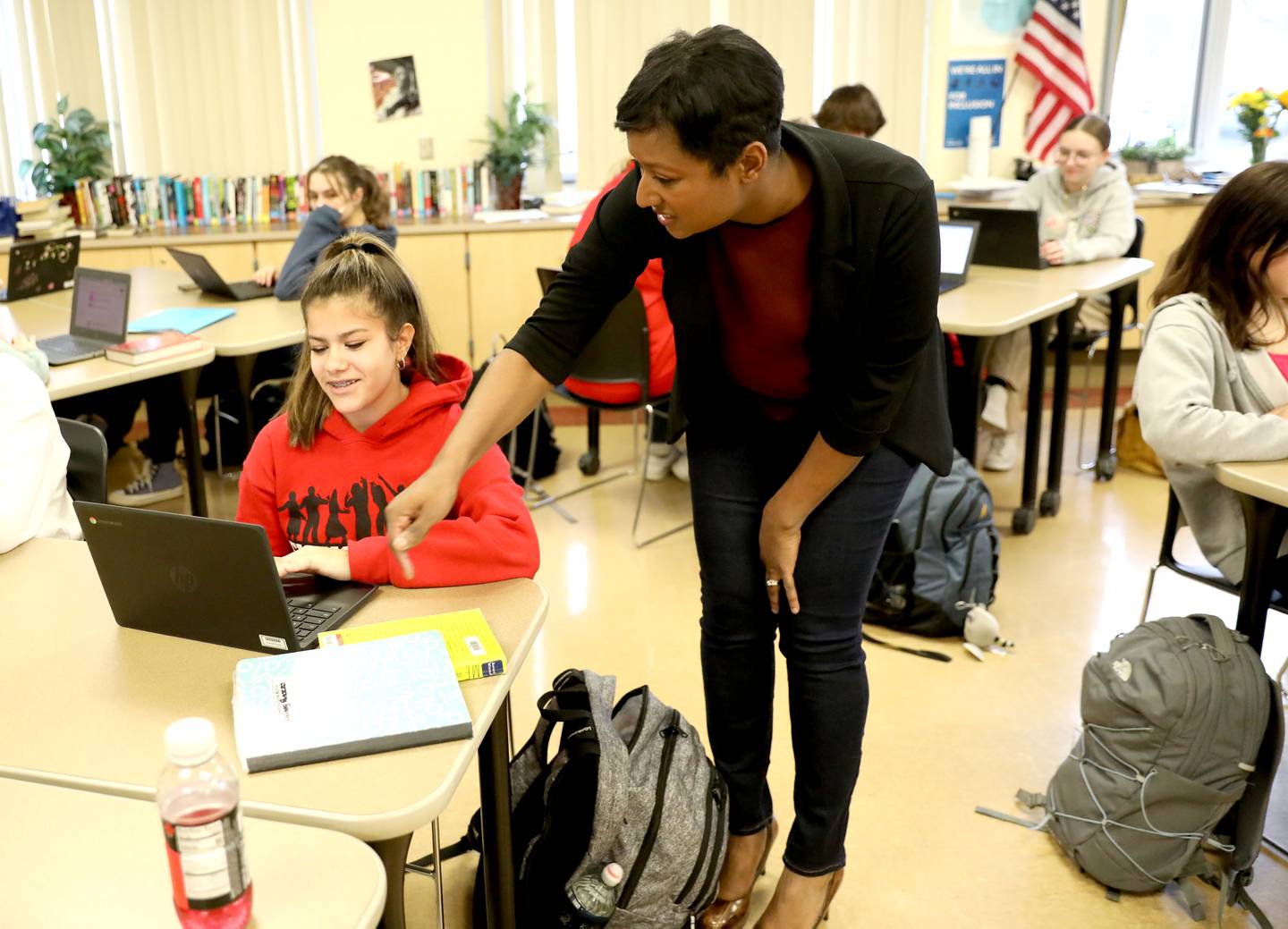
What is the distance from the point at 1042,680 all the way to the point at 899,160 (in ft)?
5.63

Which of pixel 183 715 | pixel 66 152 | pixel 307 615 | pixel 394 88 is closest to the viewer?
pixel 183 715

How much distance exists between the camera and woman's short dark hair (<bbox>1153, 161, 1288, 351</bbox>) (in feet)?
6.84

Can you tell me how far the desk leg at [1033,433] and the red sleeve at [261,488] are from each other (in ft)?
8.00

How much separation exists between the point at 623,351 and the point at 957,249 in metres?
1.13

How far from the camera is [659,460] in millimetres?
4188

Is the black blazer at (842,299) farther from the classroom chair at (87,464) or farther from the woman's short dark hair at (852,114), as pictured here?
the woman's short dark hair at (852,114)

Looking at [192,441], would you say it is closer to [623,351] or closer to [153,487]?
[153,487]

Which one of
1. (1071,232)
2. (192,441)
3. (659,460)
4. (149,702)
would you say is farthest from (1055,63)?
(149,702)

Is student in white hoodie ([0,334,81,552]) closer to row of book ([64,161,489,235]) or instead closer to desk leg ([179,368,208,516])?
desk leg ([179,368,208,516])

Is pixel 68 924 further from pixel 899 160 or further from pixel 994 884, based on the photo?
pixel 994 884

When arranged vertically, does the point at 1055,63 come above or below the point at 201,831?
above

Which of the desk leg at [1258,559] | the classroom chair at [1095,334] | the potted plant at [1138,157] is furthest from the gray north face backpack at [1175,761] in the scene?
the potted plant at [1138,157]

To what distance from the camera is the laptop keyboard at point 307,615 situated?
4.82 ft

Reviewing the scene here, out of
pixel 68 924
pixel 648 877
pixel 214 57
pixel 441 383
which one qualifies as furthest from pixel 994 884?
pixel 214 57
